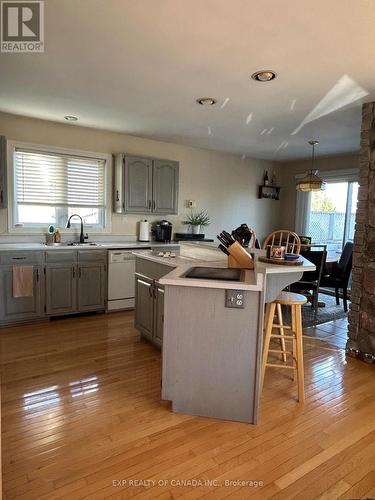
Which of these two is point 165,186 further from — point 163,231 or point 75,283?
point 75,283

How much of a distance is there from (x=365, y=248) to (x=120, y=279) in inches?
113

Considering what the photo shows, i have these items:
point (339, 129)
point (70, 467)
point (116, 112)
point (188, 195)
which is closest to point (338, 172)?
point (339, 129)

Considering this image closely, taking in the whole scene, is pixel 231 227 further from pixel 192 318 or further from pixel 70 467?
pixel 70 467

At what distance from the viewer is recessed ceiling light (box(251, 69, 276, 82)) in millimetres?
2508

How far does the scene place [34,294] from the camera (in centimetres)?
378

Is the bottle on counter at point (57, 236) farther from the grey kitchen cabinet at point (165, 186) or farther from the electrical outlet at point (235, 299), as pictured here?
the electrical outlet at point (235, 299)

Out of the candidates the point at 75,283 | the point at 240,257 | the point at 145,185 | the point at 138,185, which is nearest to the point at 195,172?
the point at 145,185

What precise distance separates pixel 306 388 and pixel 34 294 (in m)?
3.03

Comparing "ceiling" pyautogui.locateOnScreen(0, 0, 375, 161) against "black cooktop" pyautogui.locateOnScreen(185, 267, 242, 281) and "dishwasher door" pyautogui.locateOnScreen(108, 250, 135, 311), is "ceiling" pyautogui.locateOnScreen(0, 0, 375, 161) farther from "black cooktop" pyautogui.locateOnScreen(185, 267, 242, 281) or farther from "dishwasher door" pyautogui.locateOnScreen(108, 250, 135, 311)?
"dishwasher door" pyautogui.locateOnScreen(108, 250, 135, 311)

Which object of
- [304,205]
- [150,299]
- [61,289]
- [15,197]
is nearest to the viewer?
[150,299]

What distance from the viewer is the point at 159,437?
6.35 feet

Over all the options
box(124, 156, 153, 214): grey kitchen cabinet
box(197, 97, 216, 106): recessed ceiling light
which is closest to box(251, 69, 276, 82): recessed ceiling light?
box(197, 97, 216, 106): recessed ceiling light

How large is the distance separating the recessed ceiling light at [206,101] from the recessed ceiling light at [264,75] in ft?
1.93

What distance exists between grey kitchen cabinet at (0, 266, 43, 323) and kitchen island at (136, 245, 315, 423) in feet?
7.59
